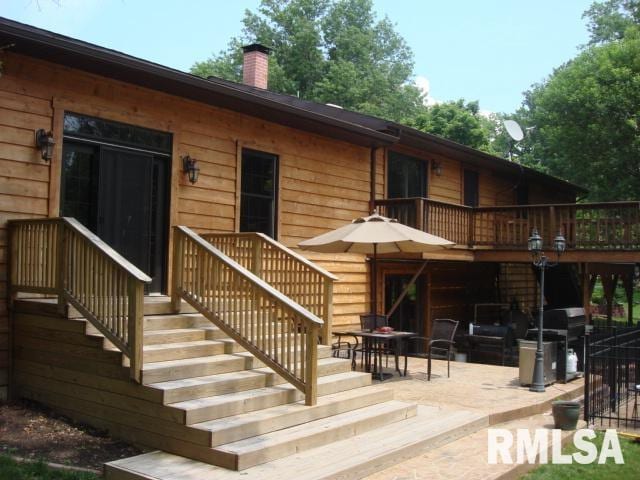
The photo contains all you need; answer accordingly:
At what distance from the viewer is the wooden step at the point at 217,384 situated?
6023 millimetres

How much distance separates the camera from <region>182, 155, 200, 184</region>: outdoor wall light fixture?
969cm

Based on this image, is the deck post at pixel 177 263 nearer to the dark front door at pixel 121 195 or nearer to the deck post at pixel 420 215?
the dark front door at pixel 121 195

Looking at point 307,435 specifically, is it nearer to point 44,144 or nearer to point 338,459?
point 338,459

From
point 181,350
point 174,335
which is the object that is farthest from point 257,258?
point 181,350

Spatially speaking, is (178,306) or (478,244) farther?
(478,244)

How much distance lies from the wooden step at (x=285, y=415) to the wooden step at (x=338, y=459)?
0.33 meters

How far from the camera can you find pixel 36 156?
26.0 ft

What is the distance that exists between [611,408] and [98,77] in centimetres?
832

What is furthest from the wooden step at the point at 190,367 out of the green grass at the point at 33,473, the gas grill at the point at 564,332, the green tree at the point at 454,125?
Result: the green tree at the point at 454,125

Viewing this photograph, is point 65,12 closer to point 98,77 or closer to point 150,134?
point 98,77

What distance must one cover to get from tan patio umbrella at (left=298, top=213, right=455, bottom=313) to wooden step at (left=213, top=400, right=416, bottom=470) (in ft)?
8.27

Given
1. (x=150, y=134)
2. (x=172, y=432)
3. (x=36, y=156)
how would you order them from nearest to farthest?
(x=172, y=432) → (x=36, y=156) → (x=150, y=134)

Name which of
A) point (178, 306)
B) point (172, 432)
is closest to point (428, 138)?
point (178, 306)

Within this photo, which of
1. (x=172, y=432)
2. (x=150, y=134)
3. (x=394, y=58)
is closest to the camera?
(x=172, y=432)
